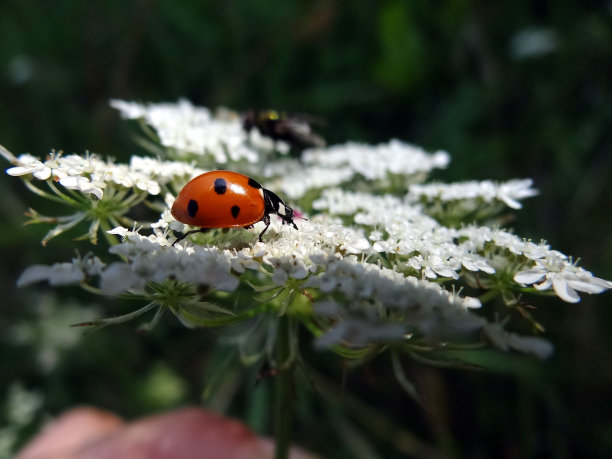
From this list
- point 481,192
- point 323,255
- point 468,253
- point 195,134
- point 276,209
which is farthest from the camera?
point 195,134

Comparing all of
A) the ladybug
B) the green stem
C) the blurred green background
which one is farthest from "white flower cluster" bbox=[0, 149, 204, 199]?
the blurred green background

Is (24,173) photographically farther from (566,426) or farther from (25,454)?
(566,426)

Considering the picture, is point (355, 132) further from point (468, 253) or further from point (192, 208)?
point (192, 208)

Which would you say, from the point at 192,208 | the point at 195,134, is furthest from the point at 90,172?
the point at 195,134

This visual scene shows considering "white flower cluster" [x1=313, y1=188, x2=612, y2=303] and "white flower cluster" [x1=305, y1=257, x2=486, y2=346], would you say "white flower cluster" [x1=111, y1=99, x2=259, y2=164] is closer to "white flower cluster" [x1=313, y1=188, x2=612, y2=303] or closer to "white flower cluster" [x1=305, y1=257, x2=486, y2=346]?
"white flower cluster" [x1=313, y1=188, x2=612, y2=303]

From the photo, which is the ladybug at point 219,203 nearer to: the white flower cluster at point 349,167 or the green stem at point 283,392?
the green stem at point 283,392

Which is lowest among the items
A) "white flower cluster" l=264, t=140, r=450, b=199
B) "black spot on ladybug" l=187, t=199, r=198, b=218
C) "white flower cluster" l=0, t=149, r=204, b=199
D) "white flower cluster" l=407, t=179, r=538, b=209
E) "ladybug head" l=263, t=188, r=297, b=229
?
"black spot on ladybug" l=187, t=199, r=198, b=218

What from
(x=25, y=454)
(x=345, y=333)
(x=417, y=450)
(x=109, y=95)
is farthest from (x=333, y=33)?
(x=25, y=454)
